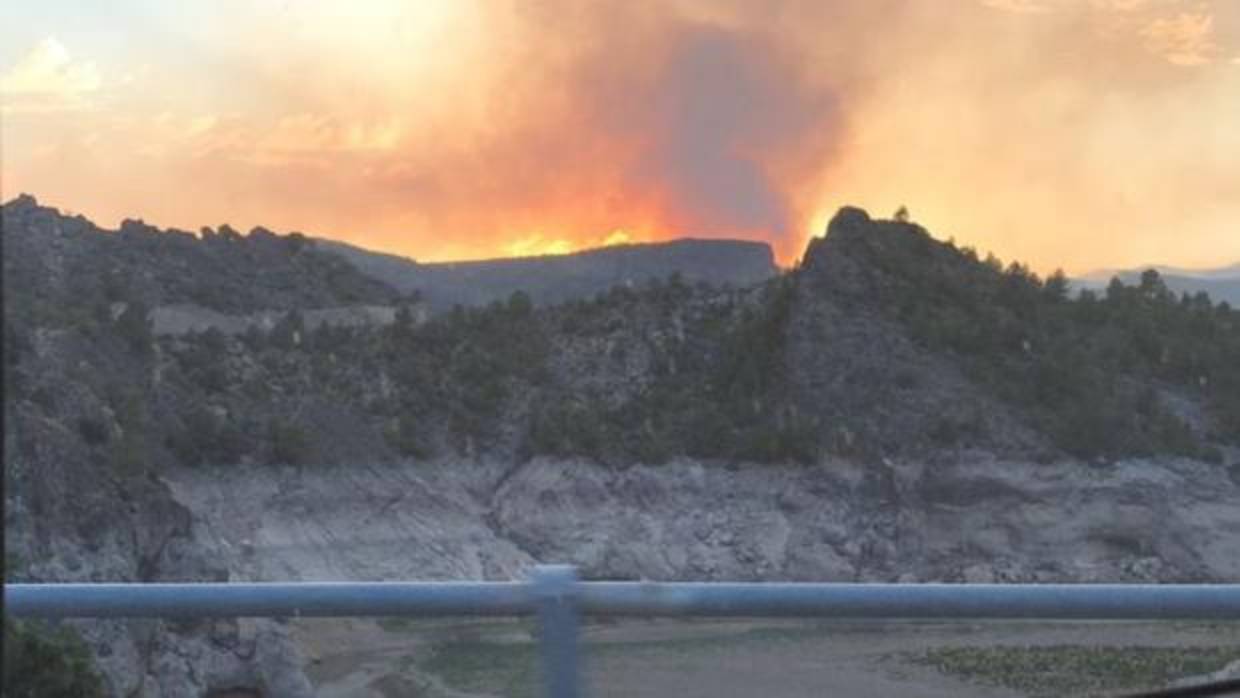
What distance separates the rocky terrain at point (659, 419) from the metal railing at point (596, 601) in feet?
70.4

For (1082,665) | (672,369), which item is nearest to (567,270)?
(672,369)

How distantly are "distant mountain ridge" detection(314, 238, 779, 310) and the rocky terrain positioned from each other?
50 centimetres

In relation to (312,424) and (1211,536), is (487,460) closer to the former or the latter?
(312,424)

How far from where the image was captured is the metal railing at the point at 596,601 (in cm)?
344

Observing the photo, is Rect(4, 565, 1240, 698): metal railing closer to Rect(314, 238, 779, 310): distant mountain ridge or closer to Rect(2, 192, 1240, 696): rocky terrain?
Rect(2, 192, 1240, 696): rocky terrain

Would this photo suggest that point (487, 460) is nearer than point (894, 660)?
No

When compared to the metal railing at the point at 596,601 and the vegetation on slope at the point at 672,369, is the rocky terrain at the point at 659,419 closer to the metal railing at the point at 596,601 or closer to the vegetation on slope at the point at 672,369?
the vegetation on slope at the point at 672,369

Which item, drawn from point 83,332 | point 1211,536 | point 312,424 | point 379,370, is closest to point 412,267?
point 379,370

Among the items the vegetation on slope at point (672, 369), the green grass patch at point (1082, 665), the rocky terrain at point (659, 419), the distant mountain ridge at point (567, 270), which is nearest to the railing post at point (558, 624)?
the green grass patch at point (1082, 665)

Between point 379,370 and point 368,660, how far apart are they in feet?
116

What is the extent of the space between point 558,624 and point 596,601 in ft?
0.27

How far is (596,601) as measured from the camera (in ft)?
11.5

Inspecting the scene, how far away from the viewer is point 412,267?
42.5m

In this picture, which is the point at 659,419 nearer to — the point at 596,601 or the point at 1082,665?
the point at 1082,665
